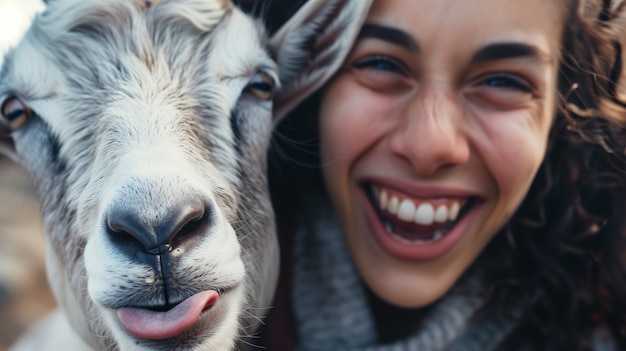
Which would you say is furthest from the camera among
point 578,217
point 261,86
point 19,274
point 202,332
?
point 19,274

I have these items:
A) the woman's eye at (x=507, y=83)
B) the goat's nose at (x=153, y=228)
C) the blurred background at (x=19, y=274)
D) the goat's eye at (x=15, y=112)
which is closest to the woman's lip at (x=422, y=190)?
the woman's eye at (x=507, y=83)

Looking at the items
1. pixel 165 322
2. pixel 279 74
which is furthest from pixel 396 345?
pixel 165 322

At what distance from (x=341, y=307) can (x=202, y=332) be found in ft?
3.42

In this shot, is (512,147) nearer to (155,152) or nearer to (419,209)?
(419,209)

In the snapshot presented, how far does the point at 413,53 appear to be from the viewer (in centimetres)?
193

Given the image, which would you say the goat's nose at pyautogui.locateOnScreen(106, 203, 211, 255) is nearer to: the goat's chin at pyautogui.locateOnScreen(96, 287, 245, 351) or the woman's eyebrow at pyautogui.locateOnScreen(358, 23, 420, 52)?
the goat's chin at pyautogui.locateOnScreen(96, 287, 245, 351)

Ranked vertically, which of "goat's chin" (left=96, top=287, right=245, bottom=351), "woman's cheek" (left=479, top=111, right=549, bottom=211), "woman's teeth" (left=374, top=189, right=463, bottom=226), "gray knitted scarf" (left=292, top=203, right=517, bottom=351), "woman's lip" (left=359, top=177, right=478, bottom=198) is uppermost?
"goat's chin" (left=96, top=287, right=245, bottom=351)

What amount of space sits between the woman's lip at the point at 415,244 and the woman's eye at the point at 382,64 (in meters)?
0.39

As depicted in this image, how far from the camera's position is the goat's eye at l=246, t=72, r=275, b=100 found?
Answer: 1.76 meters

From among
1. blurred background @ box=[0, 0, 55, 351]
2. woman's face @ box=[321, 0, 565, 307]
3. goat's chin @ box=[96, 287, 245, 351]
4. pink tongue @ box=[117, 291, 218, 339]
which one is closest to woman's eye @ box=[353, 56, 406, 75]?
woman's face @ box=[321, 0, 565, 307]

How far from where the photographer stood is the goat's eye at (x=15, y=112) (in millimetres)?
1643

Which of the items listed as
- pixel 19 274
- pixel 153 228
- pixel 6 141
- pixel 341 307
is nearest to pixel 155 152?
pixel 153 228

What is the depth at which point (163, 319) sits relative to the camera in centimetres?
134

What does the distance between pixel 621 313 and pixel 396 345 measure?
2.92 feet
